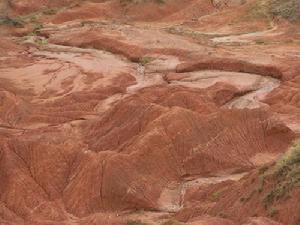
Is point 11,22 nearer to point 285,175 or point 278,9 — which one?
point 278,9

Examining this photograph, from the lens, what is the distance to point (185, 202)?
23.0 m

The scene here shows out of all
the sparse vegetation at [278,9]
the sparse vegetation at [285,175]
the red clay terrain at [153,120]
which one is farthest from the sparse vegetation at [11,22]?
the sparse vegetation at [285,175]

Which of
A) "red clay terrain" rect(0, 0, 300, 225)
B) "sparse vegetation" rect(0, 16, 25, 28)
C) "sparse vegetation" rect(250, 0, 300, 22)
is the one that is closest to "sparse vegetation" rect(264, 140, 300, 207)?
"red clay terrain" rect(0, 0, 300, 225)

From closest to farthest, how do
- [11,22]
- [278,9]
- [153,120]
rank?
[153,120], [278,9], [11,22]

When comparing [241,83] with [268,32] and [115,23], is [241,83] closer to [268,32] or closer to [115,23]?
[268,32]

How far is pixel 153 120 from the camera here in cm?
2733

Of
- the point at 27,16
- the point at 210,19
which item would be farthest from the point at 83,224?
the point at 27,16

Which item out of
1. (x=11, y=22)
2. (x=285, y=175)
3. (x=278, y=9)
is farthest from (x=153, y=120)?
(x=11, y=22)

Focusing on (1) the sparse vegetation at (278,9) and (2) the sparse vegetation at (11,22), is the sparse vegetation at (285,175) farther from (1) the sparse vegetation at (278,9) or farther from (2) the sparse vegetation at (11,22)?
(2) the sparse vegetation at (11,22)

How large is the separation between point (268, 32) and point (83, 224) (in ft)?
96.6

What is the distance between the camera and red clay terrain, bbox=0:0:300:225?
21906mm

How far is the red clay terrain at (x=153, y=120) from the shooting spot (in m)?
21.9

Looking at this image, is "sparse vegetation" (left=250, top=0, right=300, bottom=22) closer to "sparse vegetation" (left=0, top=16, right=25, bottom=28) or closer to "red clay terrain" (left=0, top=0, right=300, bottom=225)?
"red clay terrain" (left=0, top=0, right=300, bottom=225)

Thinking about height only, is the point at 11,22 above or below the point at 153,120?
below
